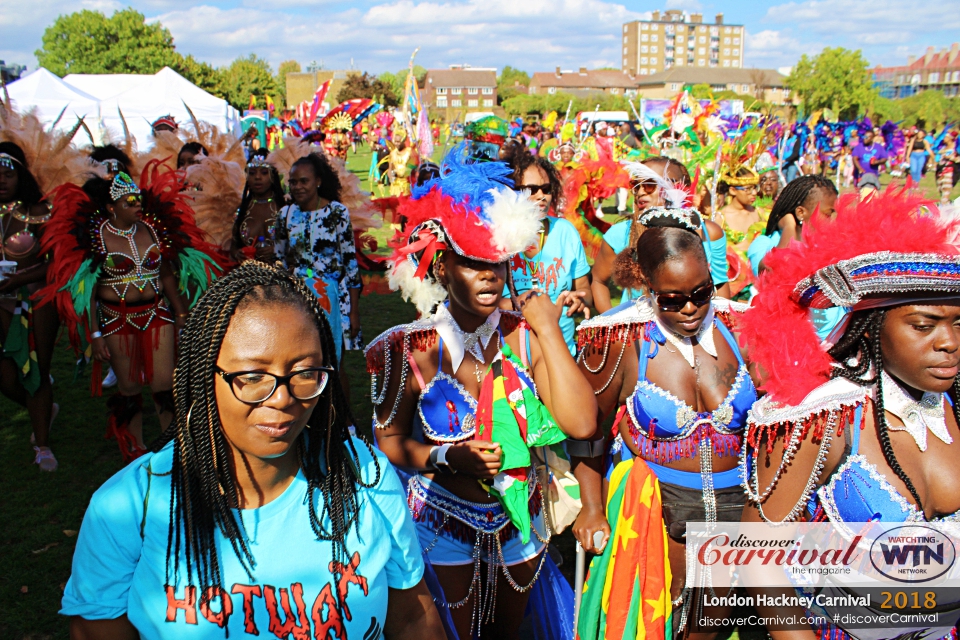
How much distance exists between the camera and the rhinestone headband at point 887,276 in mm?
1822

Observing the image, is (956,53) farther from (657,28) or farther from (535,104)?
(535,104)

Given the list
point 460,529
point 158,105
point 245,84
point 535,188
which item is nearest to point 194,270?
point 535,188

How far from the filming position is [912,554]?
1.94m

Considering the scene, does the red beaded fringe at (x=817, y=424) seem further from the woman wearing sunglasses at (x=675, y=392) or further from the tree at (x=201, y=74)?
the tree at (x=201, y=74)

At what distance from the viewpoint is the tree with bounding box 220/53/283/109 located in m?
50.1

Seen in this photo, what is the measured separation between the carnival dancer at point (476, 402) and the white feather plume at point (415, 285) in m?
0.10

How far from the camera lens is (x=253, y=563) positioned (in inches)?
59.3

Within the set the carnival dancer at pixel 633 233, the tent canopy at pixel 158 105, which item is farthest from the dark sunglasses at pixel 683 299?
the tent canopy at pixel 158 105

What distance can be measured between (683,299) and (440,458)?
1075mm

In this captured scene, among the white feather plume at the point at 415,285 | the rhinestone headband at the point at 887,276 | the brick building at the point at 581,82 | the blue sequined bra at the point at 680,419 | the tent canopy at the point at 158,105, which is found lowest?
the blue sequined bra at the point at 680,419

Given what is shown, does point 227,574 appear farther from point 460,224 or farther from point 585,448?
point 585,448

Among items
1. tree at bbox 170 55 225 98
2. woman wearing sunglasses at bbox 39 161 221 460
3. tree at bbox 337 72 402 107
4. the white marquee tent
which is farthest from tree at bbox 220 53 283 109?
woman wearing sunglasses at bbox 39 161 221 460

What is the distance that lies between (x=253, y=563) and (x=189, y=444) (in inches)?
11.6

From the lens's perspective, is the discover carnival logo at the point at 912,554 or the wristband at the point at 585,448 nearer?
the discover carnival logo at the point at 912,554
